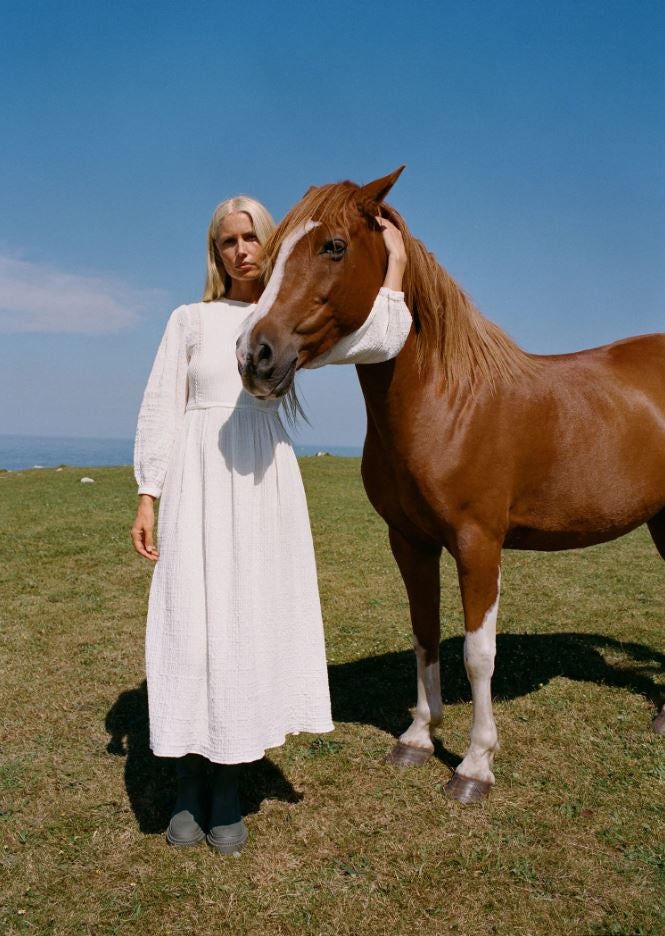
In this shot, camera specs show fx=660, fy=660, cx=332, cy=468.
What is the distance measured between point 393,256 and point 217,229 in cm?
74

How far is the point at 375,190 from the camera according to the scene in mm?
2545

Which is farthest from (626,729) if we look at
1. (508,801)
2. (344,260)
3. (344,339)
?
(344,260)

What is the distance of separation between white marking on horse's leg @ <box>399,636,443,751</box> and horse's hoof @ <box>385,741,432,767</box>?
2cm

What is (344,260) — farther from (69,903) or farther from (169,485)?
(69,903)

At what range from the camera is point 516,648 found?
5148 mm

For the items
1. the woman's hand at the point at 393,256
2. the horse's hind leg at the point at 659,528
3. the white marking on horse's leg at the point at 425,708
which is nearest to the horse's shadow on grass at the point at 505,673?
the white marking on horse's leg at the point at 425,708

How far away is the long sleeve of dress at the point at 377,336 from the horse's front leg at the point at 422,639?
3.61 feet

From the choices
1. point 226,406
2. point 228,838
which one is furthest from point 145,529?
point 228,838

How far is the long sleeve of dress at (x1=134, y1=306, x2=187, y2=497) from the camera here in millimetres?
2709

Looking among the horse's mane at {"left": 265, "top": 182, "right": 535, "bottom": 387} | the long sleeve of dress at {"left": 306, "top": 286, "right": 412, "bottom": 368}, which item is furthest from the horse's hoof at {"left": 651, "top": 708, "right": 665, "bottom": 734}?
the long sleeve of dress at {"left": 306, "top": 286, "right": 412, "bottom": 368}

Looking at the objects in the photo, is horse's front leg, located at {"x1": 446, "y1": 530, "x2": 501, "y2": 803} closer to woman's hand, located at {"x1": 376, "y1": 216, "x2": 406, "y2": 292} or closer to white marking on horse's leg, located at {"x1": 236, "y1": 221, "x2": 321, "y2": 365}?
woman's hand, located at {"x1": 376, "y1": 216, "x2": 406, "y2": 292}

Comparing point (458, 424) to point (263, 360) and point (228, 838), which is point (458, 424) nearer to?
point (263, 360)

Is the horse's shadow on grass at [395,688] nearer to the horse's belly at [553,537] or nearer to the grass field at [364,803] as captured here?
the grass field at [364,803]

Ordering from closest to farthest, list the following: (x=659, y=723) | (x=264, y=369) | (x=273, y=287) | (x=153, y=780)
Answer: (x=264, y=369) < (x=273, y=287) < (x=153, y=780) < (x=659, y=723)
